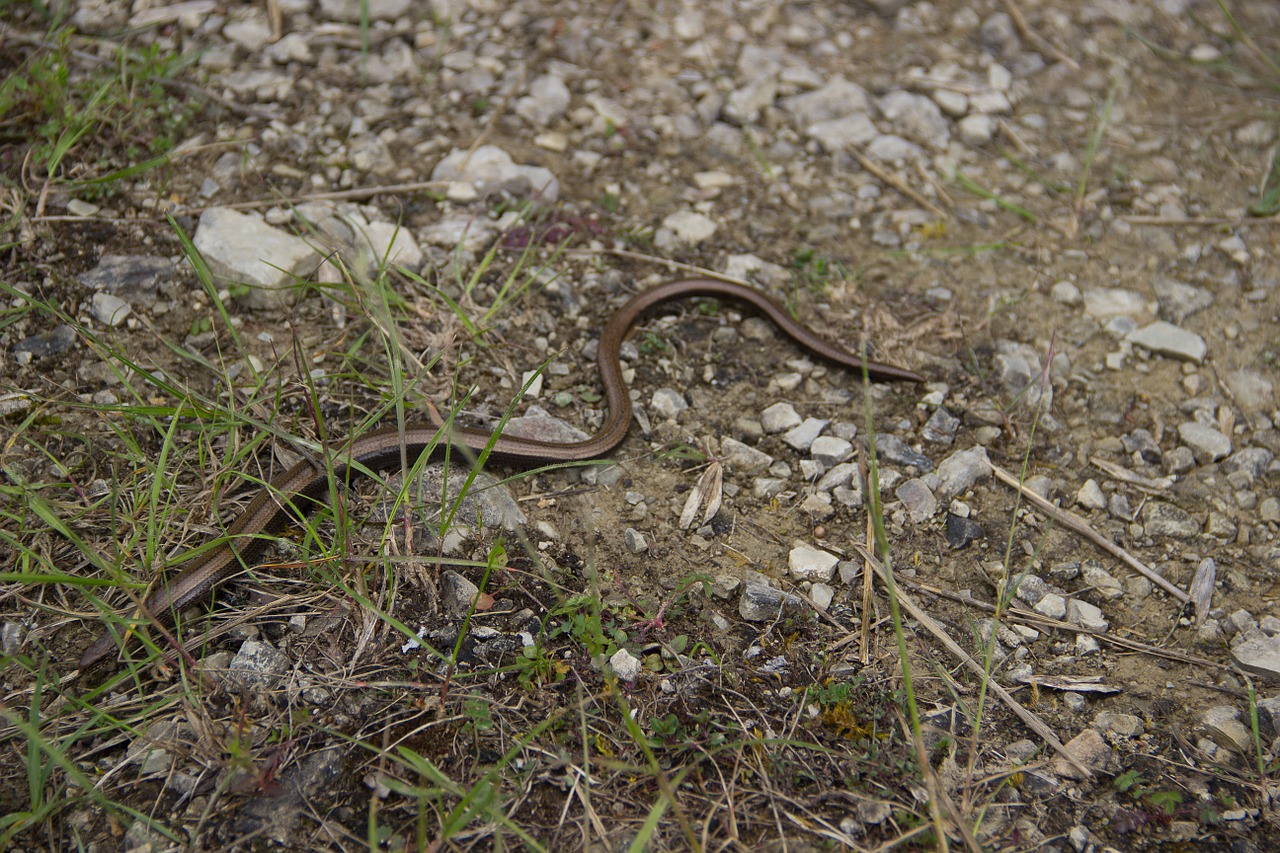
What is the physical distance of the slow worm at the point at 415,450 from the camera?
8.43ft

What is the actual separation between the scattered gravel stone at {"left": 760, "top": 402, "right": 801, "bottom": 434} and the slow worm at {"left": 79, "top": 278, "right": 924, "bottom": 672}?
Result: 0.98ft

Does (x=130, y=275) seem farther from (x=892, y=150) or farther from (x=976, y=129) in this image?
(x=976, y=129)

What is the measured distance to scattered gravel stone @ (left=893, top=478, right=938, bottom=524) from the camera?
9.68 ft

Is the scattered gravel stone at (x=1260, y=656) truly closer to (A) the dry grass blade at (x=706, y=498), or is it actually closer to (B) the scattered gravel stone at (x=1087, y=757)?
(B) the scattered gravel stone at (x=1087, y=757)

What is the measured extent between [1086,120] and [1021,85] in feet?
1.24

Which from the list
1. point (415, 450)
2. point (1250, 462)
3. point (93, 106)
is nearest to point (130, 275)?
point (93, 106)

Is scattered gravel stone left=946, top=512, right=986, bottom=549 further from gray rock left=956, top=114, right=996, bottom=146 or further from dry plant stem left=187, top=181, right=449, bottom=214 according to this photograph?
dry plant stem left=187, top=181, right=449, bottom=214

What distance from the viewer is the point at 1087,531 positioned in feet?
9.64

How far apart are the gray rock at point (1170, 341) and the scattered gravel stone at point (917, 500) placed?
50.0 inches

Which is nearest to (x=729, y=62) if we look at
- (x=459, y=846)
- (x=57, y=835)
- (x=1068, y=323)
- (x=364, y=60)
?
(x=364, y=60)

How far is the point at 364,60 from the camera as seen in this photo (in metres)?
4.11

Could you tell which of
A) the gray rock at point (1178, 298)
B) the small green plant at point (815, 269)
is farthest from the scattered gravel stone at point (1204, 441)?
the small green plant at point (815, 269)

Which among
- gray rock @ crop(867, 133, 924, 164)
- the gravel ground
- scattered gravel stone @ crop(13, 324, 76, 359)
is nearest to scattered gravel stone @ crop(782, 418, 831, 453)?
the gravel ground

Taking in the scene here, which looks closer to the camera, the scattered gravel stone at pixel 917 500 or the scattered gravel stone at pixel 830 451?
the scattered gravel stone at pixel 917 500
